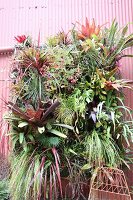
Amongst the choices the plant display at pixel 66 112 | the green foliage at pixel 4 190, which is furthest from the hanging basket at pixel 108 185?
the green foliage at pixel 4 190

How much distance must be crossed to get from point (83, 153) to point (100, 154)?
0.21 m

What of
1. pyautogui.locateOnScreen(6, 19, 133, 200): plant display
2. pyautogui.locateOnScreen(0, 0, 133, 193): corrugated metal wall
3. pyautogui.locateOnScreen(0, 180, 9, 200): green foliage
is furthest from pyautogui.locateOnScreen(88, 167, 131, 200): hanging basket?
pyautogui.locateOnScreen(0, 0, 133, 193): corrugated metal wall

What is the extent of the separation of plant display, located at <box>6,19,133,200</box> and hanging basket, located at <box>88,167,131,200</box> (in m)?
0.09

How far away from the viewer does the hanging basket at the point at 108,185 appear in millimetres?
2545

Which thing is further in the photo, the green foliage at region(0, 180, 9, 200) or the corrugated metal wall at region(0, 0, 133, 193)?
→ the corrugated metal wall at region(0, 0, 133, 193)

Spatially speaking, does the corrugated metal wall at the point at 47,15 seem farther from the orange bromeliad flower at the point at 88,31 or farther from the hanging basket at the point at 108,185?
the hanging basket at the point at 108,185

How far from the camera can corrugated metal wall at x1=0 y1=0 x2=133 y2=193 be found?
138 inches

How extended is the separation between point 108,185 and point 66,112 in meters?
0.80

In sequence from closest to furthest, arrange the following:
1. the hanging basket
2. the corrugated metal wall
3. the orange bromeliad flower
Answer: the hanging basket → the orange bromeliad flower → the corrugated metal wall

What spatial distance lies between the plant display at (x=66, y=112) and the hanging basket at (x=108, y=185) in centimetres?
9

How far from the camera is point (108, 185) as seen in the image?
8.81ft

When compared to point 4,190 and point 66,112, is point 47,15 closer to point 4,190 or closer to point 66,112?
point 66,112

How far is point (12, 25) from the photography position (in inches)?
148

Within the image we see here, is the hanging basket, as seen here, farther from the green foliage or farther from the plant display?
the green foliage
